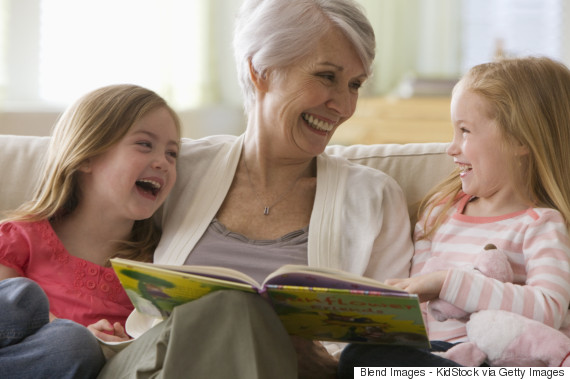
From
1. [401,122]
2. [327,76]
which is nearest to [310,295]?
[327,76]

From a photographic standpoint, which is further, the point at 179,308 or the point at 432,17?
the point at 432,17

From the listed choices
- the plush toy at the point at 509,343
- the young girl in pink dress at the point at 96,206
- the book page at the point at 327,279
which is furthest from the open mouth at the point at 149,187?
the plush toy at the point at 509,343

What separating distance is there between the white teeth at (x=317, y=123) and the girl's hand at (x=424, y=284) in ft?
1.72

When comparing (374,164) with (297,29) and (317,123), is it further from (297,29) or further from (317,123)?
(297,29)

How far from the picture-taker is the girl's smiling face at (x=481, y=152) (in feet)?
5.47

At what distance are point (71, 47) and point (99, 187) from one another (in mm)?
2442

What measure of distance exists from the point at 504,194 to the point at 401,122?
104 inches

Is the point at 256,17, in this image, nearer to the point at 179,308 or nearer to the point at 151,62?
the point at 179,308

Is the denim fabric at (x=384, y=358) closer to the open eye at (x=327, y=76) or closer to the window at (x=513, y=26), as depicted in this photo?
the open eye at (x=327, y=76)

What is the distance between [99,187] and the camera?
1.89 m

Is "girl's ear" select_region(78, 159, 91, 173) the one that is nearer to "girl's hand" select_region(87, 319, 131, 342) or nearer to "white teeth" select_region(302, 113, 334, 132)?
"girl's hand" select_region(87, 319, 131, 342)

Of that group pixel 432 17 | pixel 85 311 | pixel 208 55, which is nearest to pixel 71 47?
pixel 208 55

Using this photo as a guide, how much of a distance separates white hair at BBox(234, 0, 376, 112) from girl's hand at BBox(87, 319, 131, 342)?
2.33 ft

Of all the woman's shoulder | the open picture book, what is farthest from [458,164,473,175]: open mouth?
the woman's shoulder
